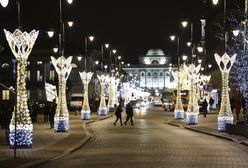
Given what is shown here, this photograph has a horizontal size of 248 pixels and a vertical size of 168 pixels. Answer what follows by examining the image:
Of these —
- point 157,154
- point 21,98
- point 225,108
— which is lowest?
point 157,154

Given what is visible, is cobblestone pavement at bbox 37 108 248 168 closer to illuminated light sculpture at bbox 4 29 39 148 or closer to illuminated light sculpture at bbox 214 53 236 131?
illuminated light sculpture at bbox 4 29 39 148

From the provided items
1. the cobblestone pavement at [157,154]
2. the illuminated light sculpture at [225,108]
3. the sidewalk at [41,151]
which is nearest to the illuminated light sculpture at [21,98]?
the sidewalk at [41,151]

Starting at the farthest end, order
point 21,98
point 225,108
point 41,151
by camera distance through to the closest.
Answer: point 225,108 < point 21,98 < point 41,151

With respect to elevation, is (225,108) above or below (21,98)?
below

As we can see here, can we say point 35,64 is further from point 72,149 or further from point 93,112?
point 72,149

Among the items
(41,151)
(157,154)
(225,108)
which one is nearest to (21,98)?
(41,151)

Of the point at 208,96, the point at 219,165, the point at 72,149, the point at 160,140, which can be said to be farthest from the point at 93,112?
the point at 219,165

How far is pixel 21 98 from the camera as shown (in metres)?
24.2

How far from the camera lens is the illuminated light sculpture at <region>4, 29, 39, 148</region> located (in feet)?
78.2

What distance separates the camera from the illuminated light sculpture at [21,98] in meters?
23.8

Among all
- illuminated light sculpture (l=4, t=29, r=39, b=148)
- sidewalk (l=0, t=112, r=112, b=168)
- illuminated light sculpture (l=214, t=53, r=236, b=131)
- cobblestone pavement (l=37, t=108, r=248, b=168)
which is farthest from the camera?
illuminated light sculpture (l=214, t=53, r=236, b=131)

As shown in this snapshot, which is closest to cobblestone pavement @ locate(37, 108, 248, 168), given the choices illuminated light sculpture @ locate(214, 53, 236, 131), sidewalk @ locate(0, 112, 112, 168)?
sidewalk @ locate(0, 112, 112, 168)

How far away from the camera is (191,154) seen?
21703mm

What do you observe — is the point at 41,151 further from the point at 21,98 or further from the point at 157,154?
the point at 157,154
